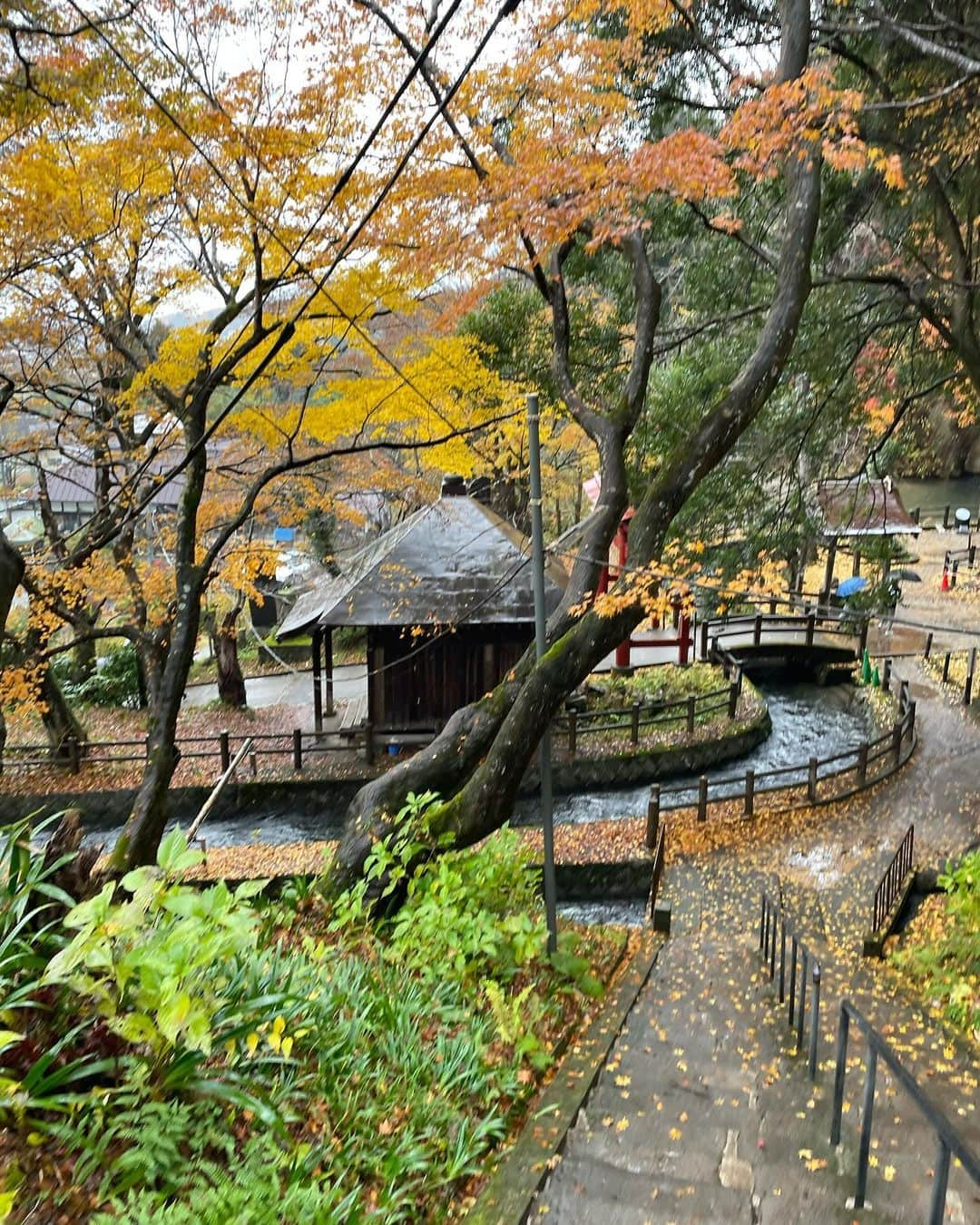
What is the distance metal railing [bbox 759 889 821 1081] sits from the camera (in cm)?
531

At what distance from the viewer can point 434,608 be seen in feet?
47.6

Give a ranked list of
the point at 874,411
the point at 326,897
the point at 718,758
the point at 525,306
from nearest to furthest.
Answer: the point at 326,897 → the point at 525,306 → the point at 874,411 → the point at 718,758

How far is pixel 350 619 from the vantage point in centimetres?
1417

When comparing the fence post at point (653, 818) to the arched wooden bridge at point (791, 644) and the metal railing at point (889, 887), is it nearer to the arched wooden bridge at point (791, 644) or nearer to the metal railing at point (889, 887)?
the metal railing at point (889, 887)

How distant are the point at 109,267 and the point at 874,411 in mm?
13426

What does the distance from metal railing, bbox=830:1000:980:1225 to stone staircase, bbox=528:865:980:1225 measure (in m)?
0.18

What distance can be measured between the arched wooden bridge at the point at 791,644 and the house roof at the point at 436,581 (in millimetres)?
7382

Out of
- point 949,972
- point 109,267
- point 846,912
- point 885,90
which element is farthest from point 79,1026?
point 885,90

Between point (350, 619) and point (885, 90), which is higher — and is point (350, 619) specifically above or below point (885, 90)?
below

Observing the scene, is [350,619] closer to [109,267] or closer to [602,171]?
[109,267]

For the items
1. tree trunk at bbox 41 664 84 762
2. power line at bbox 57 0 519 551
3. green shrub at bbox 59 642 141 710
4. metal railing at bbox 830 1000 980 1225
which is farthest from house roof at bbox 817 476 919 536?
green shrub at bbox 59 642 141 710

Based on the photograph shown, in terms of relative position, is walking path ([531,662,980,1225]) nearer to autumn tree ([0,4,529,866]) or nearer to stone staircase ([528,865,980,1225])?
stone staircase ([528,865,980,1225])

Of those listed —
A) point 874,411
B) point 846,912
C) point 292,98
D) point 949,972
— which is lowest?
point 846,912

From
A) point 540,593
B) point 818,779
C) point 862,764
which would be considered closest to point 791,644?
point 818,779
